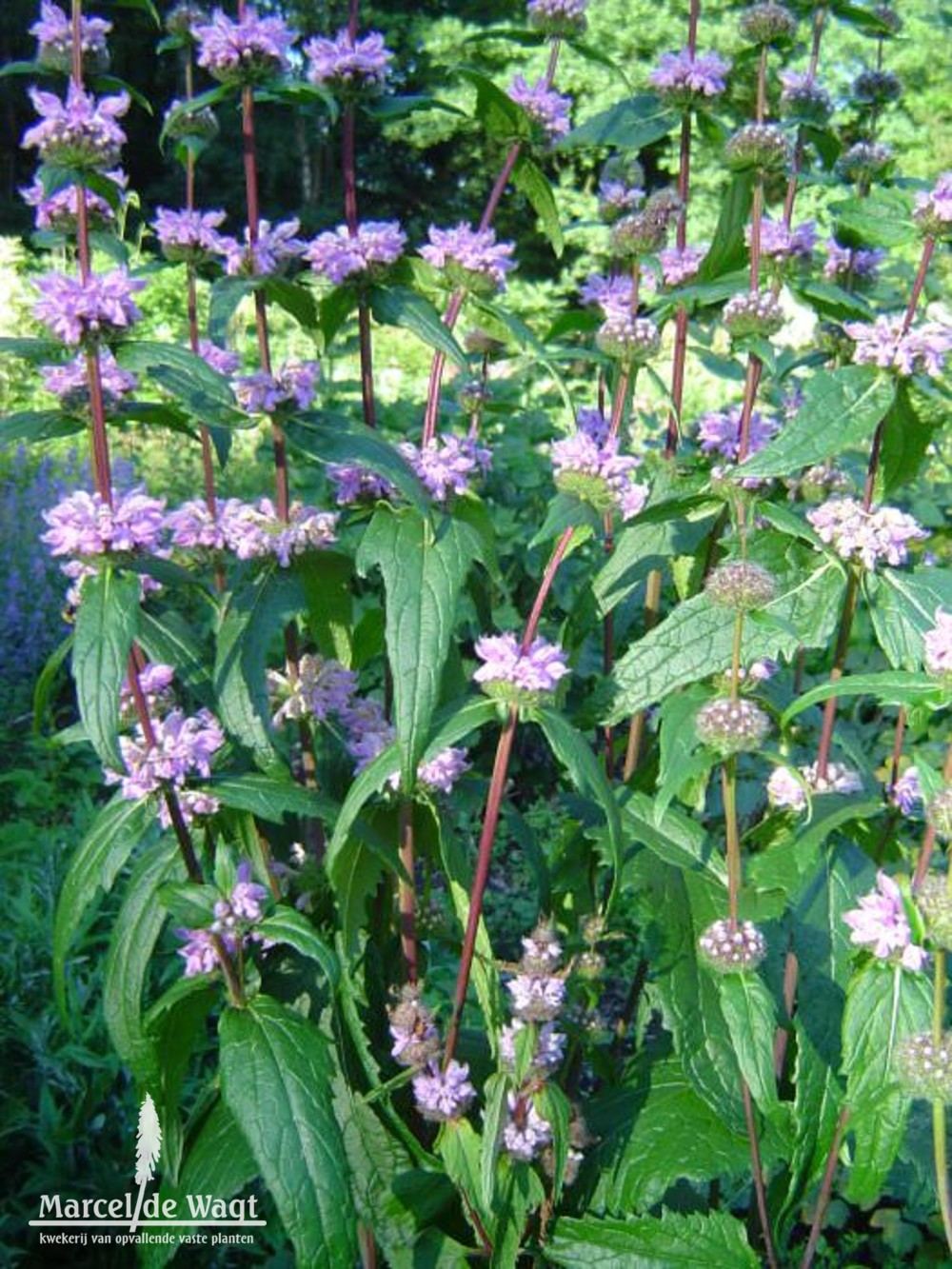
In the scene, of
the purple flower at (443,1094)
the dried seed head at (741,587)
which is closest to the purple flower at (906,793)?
the dried seed head at (741,587)

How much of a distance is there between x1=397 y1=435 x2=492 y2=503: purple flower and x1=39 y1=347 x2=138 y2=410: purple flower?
398 millimetres

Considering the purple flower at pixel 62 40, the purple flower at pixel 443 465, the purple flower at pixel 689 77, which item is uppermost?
the purple flower at pixel 689 77

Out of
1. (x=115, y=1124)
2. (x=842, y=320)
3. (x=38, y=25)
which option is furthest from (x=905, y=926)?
(x=115, y=1124)

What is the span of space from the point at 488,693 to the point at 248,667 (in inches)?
13.3

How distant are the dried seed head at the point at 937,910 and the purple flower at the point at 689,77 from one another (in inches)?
51.4

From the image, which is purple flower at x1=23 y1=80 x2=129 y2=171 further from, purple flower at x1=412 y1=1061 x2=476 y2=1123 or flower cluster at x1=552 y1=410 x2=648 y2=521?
purple flower at x1=412 y1=1061 x2=476 y2=1123

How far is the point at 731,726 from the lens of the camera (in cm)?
148

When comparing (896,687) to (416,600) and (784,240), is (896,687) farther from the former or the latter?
(784,240)

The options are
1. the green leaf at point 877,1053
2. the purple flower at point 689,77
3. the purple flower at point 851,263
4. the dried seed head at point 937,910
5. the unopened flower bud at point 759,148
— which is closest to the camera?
the dried seed head at point 937,910

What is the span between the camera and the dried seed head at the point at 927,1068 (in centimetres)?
118

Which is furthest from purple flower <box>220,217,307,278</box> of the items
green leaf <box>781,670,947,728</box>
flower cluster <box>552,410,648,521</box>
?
green leaf <box>781,670,947,728</box>

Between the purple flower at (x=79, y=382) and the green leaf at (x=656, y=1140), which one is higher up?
the purple flower at (x=79, y=382)

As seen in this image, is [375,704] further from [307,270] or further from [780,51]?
[780,51]

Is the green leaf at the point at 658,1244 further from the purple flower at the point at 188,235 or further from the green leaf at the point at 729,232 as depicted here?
the purple flower at the point at 188,235
